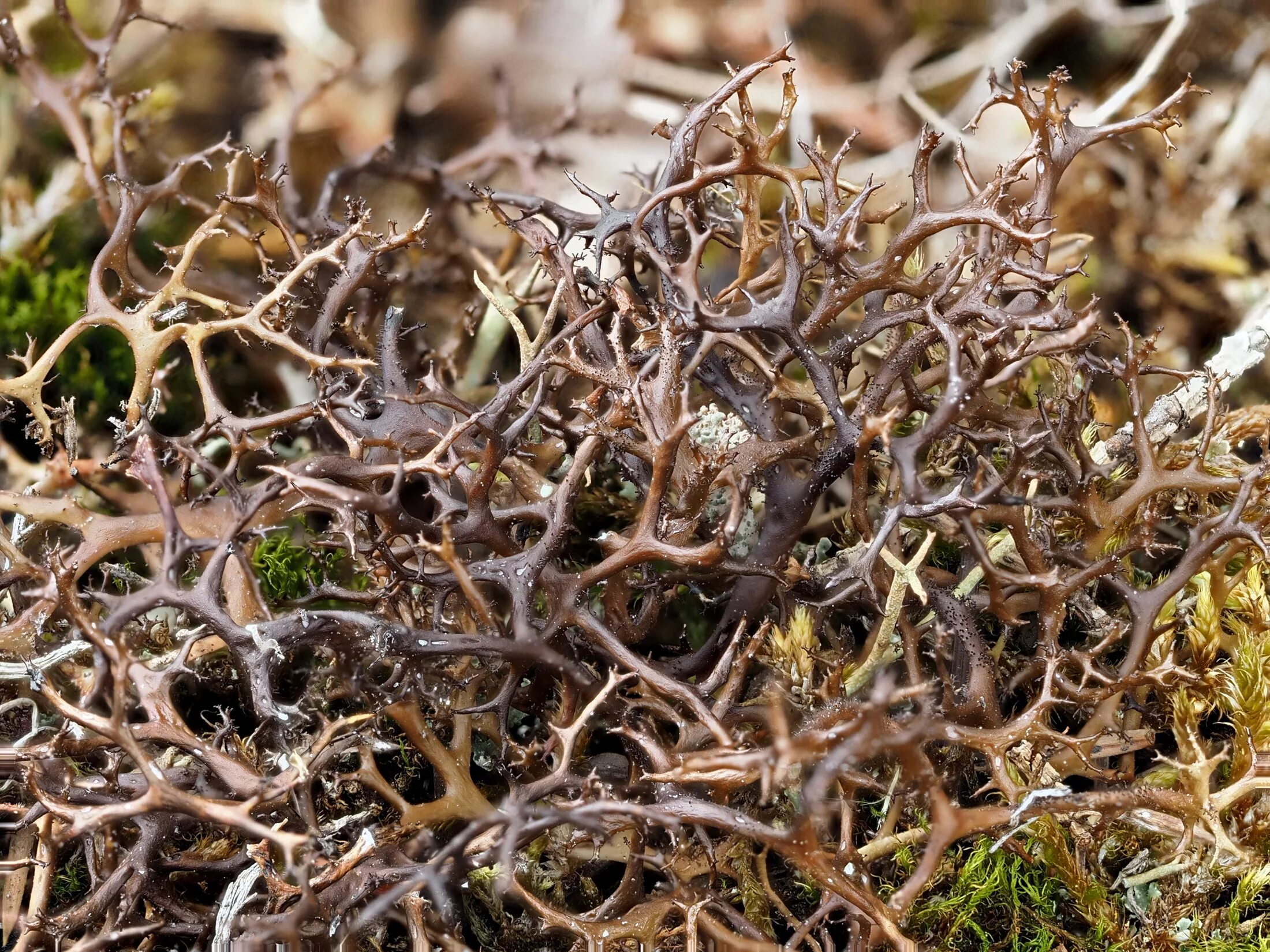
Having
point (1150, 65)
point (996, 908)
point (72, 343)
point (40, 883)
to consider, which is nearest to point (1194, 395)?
point (996, 908)

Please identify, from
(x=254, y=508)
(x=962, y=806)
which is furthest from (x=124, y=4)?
(x=962, y=806)

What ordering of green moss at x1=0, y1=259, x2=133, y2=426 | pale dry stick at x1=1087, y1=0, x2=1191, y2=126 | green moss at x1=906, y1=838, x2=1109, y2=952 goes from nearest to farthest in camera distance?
green moss at x1=906, y1=838, x2=1109, y2=952 < green moss at x1=0, y1=259, x2=133, y2=426 < pale dry stick at x1=1087, y1=0, x2=1191, y2=126

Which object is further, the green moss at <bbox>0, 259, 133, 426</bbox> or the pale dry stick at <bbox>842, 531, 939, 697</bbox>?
the green moss at <bbox>0, 259, 133, 426</bbox>

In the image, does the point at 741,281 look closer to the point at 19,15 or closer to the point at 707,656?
the point at 707,656

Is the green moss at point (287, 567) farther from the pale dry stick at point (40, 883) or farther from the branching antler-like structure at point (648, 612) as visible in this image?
the pale dry stick at point (40, 883)

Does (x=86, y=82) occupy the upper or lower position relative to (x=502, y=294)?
upper

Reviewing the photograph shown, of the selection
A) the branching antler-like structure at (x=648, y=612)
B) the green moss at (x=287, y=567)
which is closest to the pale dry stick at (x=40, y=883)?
the branching antler-like structure at (x=648, y=612)

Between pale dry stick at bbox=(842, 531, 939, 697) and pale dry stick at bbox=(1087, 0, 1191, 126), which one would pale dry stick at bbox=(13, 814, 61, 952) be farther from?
pale dry stick at bbox=(1087, 0, 1191, 126)

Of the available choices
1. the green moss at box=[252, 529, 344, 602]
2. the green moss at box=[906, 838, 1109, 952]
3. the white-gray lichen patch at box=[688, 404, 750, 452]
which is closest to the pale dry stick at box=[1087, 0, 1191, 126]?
the white-gray lichen patch at box=[688, 404, 750, 452]
